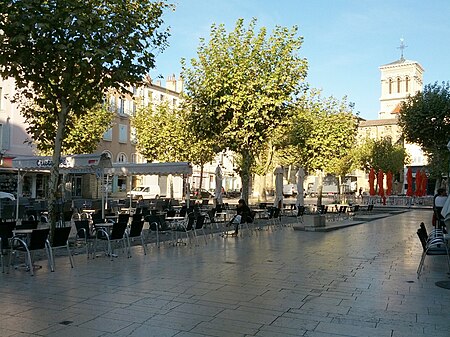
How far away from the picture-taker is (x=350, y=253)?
1151 centimetres

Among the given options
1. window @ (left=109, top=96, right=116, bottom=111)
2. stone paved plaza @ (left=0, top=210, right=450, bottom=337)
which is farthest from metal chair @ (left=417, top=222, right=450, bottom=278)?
window @ (left=109, top=96, right=116, bottom=111)

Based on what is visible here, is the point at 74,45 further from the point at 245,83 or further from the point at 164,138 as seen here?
the point at 164,138

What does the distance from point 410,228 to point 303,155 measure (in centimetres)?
1127

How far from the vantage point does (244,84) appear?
18.0 meters

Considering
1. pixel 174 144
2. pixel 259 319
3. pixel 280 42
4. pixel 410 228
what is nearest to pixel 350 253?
pixel 259 319

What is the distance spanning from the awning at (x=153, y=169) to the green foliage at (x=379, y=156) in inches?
1461

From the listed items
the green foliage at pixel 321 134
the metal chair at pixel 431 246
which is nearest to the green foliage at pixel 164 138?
the green foliage at pixel 321 134

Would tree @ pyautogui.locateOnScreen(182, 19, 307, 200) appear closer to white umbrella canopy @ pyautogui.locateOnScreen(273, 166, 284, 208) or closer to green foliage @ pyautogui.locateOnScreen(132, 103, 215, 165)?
white umbrella canopy @ pyautogui.locateOnScreen(273, 166, 284, 208)

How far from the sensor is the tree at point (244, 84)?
18172 mm

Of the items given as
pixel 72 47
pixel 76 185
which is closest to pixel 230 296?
pixel 72 47

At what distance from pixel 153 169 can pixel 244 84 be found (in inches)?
219

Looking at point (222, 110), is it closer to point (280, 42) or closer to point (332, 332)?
point (280, 42)

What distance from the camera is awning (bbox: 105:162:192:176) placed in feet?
63.0

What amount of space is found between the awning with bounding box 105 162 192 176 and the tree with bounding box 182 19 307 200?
169cm
